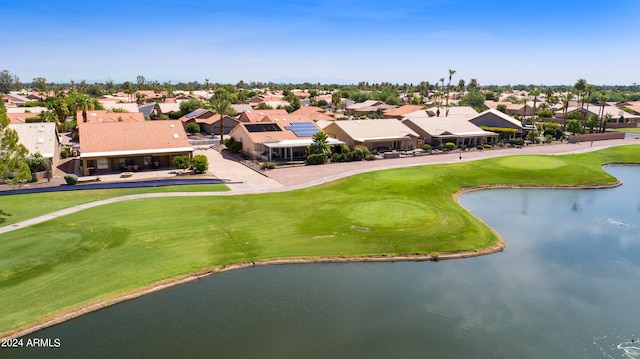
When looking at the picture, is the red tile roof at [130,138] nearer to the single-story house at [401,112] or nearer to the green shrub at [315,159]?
the green shrub at [315,159]

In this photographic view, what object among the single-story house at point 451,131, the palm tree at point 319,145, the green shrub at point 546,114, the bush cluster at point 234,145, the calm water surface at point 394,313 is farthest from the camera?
the green shrub at point 546,114

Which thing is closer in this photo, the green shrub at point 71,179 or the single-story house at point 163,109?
the green shrub at point 71,179

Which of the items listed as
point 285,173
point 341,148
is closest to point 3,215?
point 285,173

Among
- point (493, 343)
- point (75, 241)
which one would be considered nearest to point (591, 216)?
point (493, 343)

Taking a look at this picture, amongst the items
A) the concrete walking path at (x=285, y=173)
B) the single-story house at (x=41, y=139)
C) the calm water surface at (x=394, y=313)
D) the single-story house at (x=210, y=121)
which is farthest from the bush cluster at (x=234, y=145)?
the calm water surface at (x=394, y=313)

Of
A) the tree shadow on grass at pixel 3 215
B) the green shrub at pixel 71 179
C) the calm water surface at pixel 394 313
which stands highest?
the green shrub at pixel 71 179

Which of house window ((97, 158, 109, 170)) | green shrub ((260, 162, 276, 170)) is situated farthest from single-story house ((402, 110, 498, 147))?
house window ((97, 158, 109, 170))

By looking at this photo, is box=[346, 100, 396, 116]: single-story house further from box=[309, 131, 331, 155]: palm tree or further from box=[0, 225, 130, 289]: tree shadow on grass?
box=[0, 225, 130, 289]: tree shadow on grass
